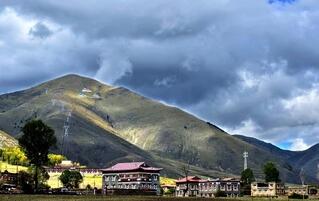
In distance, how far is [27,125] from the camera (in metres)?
168

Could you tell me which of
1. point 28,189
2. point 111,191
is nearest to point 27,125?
point 28,189

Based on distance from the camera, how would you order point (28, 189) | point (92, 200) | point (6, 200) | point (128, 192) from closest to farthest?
point (6, 200), point (92, 200), point (28, 189), point (128, 192)

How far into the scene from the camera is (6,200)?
101562 mm

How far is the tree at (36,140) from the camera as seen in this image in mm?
168250

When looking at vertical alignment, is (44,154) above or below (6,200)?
above

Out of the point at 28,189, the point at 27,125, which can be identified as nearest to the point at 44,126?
the point at 27,125

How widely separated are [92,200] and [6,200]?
1650cm

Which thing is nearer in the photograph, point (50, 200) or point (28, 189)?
point (50, 200)

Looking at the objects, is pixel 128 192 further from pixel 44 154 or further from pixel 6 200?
pixel 6 200

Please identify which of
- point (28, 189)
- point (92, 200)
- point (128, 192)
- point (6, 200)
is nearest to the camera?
point (6, 200)

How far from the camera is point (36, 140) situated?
168m

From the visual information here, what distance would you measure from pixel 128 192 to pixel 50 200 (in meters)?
73.7

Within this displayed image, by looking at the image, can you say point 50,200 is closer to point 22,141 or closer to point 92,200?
point 92,200

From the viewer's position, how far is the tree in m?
168
